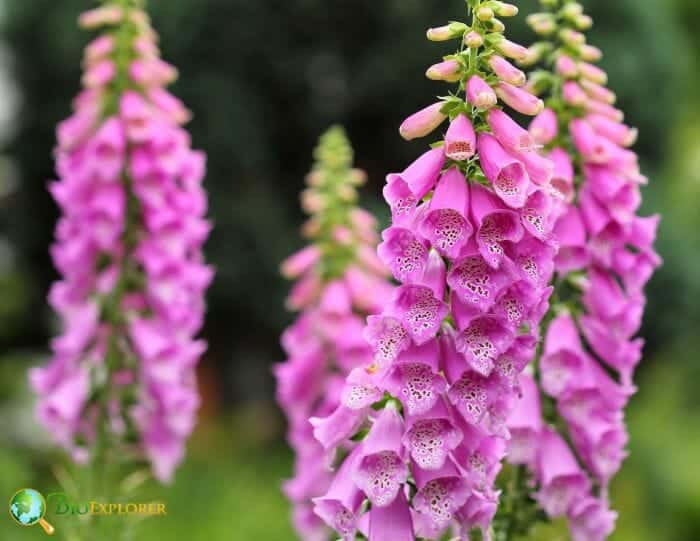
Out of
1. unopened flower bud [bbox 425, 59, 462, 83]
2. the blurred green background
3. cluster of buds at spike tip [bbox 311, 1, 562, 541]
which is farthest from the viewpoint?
the blurred green background

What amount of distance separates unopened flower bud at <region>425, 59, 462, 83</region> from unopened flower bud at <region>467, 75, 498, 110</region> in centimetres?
3

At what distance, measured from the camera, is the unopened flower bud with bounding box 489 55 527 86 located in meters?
1.64

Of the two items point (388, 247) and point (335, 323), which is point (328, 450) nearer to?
point (388, 247)

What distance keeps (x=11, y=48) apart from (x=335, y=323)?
30.8ft

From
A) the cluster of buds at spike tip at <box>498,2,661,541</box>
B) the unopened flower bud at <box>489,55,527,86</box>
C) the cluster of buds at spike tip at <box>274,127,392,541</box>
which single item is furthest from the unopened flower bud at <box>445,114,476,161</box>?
the cluster of buds at spike tip at <box>274,127,392,541</box>

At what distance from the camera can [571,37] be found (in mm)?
2369

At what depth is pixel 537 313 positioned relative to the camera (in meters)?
1.62

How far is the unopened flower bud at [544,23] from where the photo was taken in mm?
Answer: 2352

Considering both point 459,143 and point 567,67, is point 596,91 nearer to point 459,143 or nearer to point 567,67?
point 567,67

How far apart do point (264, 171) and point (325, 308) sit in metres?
7.78

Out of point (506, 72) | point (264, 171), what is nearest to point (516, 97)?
point (506, 72)

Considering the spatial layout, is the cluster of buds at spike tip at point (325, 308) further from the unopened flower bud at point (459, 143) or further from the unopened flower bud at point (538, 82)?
the unopened flower bud at point (459, 143)

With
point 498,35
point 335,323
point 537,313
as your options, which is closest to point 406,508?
point 537,313

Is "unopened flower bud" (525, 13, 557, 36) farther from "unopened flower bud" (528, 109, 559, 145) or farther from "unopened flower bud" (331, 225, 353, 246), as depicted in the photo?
"unopened flower bud" (331, 225, 353, 246)
